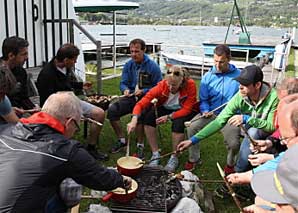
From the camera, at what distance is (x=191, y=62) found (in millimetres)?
10617

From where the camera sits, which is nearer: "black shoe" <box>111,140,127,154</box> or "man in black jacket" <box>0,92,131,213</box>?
"man in black jacket" <box>0,92,131,213</box>

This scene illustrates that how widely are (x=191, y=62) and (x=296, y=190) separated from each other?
9.69 meters

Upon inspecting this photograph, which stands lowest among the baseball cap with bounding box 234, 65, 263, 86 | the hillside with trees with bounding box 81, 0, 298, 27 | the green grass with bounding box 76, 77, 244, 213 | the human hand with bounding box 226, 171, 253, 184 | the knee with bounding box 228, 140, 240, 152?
the green grass with bounding box 76, 77, 244, 213

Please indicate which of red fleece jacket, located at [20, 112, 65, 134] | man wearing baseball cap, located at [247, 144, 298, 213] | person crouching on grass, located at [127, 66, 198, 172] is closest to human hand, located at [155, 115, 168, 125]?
person crouching on grass, located at [127, 66, 198, 172]

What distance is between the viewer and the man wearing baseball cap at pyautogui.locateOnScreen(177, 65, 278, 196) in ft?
9.60


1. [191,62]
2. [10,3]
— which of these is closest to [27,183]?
Result: [10,3]

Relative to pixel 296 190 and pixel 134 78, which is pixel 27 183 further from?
pixel 134 78

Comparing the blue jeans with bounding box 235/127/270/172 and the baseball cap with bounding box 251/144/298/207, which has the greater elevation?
the baseball cap with bounding box 251/144/298/207

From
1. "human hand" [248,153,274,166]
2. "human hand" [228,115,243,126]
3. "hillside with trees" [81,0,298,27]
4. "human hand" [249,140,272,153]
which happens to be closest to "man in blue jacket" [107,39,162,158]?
"human hand" [228,115,243,126]

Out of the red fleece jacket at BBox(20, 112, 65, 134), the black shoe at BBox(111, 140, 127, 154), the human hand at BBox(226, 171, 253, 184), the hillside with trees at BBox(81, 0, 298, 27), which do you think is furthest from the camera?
the hillside with trees at BBox(81, 0, 298, 27)

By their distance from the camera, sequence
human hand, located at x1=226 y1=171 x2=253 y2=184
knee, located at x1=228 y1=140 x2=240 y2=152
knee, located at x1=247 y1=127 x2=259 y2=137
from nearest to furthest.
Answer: human hand, located at x1=226 y1=171 x2=253 y2=184, knee, located at x1=247 y1=127 x2=259 y2=137, knee, located at x1=228 y1=140 x2=240 y2=152

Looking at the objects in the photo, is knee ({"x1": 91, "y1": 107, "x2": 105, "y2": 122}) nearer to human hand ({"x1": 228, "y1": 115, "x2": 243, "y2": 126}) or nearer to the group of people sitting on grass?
the group of people sitting on grass

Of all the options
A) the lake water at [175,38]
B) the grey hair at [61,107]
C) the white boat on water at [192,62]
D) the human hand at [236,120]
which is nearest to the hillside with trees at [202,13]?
the lake water at [175,38]

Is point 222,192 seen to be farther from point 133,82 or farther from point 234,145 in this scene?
point 133,82
